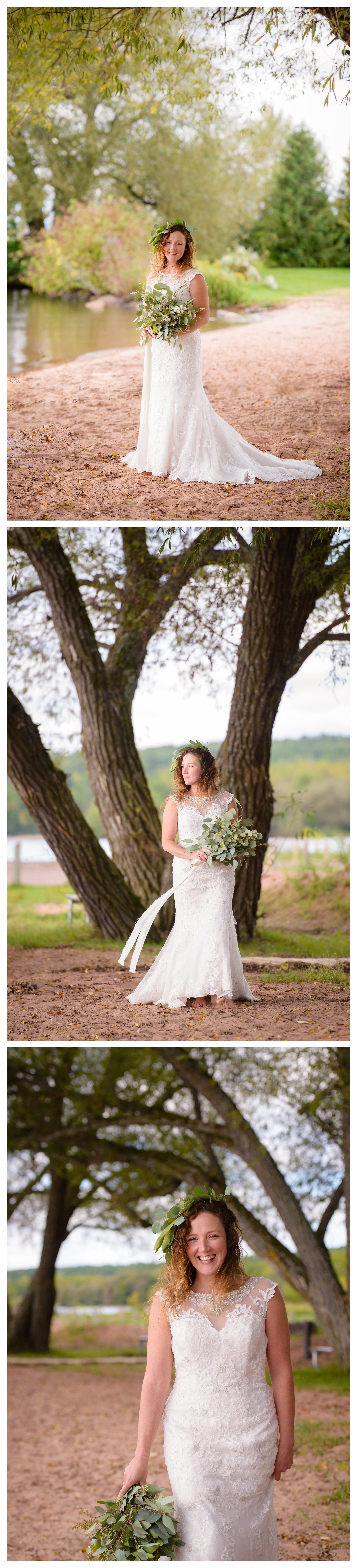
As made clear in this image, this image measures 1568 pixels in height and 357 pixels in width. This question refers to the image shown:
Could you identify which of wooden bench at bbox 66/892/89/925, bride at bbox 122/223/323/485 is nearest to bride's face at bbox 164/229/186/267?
bride at bbox 122/223/323/485

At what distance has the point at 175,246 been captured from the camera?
517 cm

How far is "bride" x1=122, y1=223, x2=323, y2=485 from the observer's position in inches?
205

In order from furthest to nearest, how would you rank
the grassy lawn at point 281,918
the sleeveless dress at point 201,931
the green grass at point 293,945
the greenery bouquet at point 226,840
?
the grassy lawn at point 281,918 < the green grass at point 293,945 < the sleeveless dress at point 201,931 < the greenery bouquet at point 226,840

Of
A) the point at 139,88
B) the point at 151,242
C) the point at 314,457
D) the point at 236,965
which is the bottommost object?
the point at 236,965

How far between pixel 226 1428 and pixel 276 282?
31.3 feet

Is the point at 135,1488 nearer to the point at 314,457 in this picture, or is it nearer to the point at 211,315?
the point at 314,457

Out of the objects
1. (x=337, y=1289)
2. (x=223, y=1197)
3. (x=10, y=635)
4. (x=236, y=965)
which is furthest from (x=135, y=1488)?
(x=10, y=635)

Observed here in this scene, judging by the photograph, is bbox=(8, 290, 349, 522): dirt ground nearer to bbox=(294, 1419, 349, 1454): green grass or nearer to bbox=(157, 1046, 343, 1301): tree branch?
bbox=(157, 1046, 343, 1301): tree branch

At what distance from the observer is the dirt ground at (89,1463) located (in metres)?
5.78

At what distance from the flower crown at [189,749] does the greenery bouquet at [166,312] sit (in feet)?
6.62

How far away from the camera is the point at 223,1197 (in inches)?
151

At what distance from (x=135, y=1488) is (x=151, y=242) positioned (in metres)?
5.44

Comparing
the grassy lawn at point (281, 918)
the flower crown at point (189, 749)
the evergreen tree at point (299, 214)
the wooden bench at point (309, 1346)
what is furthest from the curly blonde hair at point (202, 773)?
the evergreen tree at point (299, 214)

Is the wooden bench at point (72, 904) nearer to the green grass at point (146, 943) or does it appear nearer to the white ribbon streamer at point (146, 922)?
the green grass at point (146, 943)
